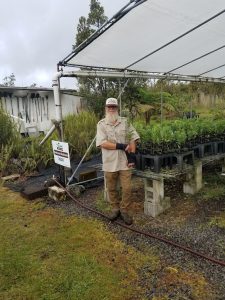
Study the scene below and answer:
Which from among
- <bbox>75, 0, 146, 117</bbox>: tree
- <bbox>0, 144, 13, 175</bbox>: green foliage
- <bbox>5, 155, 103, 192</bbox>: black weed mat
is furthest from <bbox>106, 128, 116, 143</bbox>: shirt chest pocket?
<bbox>75, 0, 146, 117</bbox>: tree

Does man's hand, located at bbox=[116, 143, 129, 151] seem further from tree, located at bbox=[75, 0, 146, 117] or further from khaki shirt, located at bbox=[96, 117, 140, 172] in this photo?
tree, located at bbox=[75, 0, 146, 117]

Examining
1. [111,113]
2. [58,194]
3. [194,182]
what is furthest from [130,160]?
[58,194]

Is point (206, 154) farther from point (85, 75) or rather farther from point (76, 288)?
point (76, 288)

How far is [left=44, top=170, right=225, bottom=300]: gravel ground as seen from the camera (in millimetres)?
2594

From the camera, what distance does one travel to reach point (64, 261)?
3.10 m

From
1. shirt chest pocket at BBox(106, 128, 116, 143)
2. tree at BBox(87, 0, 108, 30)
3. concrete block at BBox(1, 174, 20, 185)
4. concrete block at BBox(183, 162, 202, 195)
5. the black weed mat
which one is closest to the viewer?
shirt chest pocket at BBox(106, 128, 116, 143)

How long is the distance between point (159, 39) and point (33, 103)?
940 cm

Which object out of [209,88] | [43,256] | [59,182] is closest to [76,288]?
[43,256]

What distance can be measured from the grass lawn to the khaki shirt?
768 mm

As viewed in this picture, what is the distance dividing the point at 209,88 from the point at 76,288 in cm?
1230

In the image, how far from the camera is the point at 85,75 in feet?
15.7

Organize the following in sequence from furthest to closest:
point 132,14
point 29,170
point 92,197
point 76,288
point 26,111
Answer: point 26,111 < point 29,170 < point 92,197 < point 132,14 < point 76,288

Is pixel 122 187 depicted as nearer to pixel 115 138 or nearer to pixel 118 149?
pixel 118 149

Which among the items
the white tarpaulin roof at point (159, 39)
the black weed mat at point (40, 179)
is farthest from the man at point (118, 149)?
the black weed mat at point (40, 179)
